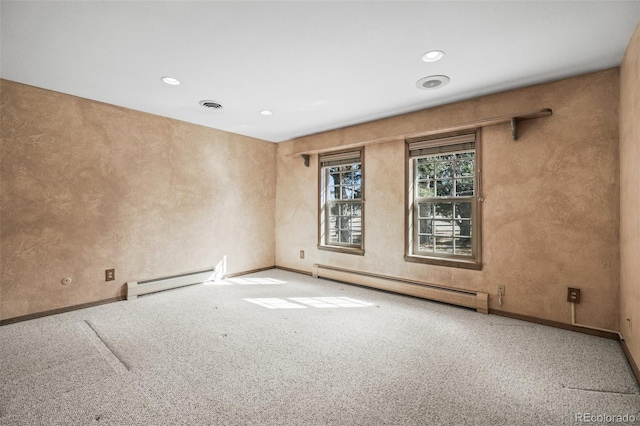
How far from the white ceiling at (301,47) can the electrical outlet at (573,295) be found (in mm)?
2029

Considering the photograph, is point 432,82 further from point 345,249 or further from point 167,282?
point 167,282

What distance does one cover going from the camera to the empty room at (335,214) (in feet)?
6.14

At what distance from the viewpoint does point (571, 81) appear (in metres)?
2.81

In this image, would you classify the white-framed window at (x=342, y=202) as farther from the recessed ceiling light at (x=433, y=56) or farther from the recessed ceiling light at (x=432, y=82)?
the recessed ceiling light at (x=433, y=56)

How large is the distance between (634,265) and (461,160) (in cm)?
185

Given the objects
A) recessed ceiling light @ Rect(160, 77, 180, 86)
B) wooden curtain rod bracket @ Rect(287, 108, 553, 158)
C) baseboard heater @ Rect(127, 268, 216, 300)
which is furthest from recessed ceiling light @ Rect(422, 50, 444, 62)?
baseboard heater @ Rect(127, 268, 216, 300)

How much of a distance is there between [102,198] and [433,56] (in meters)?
3.89

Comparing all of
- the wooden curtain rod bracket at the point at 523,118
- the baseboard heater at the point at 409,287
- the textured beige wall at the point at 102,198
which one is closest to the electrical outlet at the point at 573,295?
the baseboard heater at the point at 409,287

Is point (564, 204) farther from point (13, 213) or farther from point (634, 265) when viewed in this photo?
point (13, 213)

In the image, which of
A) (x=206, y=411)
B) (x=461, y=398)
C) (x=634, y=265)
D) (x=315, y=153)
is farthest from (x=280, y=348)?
(x=315, y=153)

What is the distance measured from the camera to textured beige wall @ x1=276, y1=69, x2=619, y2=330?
2650 millimetres

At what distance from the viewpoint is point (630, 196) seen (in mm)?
2223

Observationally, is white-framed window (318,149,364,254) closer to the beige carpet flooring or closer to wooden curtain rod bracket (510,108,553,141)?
the beige carpet flooring

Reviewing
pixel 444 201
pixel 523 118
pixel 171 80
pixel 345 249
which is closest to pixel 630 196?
pixel 523 118
